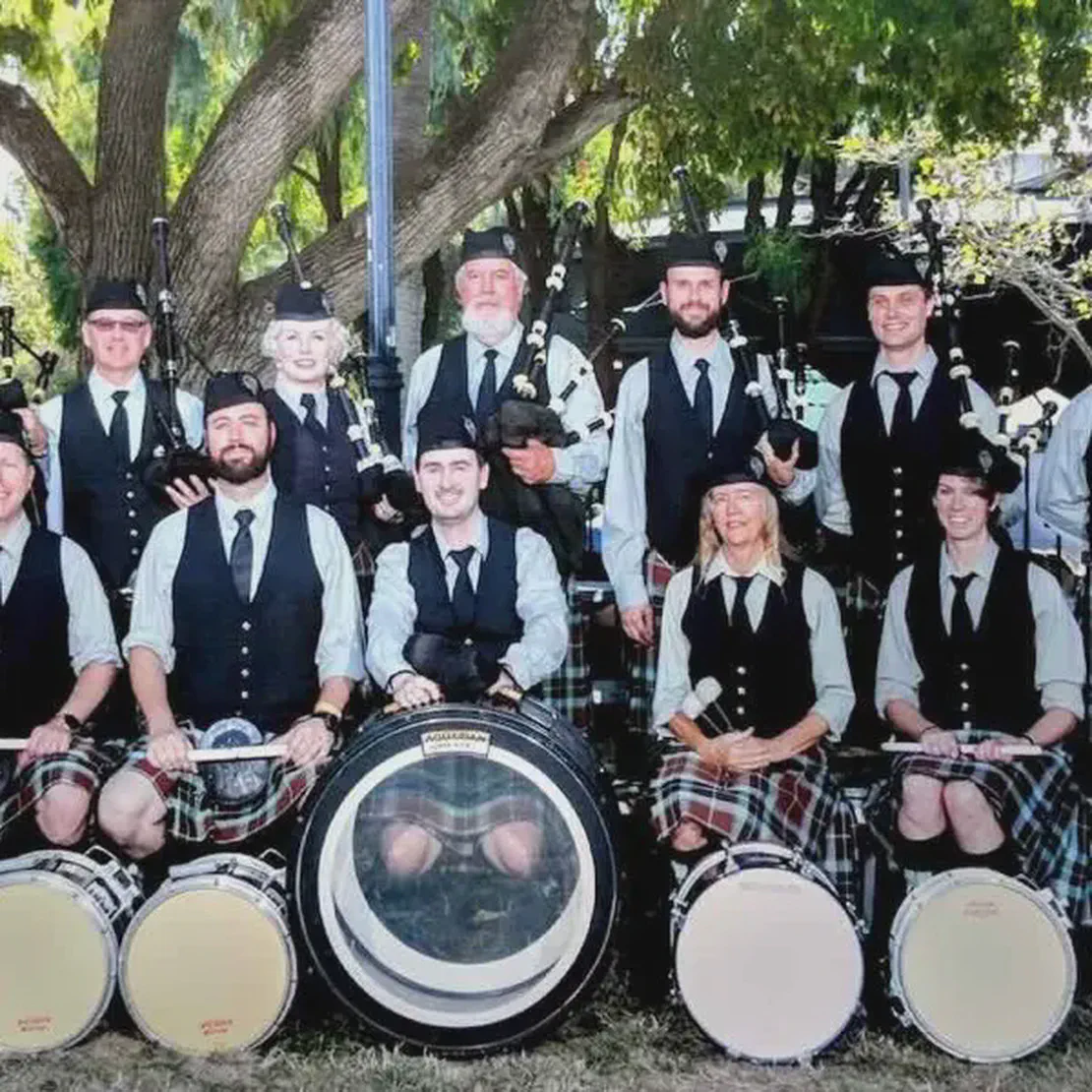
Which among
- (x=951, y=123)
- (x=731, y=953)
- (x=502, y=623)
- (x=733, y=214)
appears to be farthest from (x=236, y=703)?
(x=733, y=214)

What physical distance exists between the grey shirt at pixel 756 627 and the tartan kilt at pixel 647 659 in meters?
0.42

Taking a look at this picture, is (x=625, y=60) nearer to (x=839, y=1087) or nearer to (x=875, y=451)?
(x=875, y=451)

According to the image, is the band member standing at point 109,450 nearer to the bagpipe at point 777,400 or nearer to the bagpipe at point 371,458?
the bagpipe at point 371,458

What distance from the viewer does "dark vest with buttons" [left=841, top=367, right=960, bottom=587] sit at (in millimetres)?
4184

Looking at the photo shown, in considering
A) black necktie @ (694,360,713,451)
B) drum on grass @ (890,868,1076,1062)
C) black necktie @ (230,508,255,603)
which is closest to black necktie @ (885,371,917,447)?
black necktie @ (694,360,713,451)

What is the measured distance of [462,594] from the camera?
3.78 m

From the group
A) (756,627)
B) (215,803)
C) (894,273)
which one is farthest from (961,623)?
(215,803)

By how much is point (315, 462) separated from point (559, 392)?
2.16ft

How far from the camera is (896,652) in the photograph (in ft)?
12.5

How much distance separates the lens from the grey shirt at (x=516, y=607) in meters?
3.63

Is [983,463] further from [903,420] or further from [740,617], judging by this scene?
[740,617]

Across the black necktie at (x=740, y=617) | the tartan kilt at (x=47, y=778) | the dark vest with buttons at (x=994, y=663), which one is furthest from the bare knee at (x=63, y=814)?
the dark vest with buttons at (x=994, y=663)

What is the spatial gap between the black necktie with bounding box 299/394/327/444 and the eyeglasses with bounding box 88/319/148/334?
476 mm

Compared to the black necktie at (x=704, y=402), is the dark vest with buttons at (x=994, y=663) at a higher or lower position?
lower
